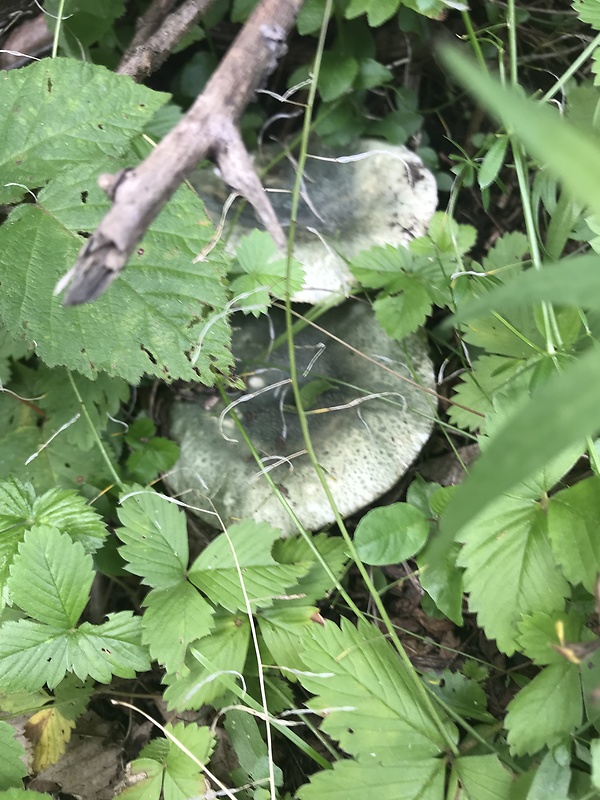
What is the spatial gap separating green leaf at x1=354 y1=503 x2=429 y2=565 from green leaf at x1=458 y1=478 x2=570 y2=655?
23 cm

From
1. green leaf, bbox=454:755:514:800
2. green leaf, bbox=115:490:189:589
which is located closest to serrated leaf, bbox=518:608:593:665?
green leaf, bbox=454:755:514:800

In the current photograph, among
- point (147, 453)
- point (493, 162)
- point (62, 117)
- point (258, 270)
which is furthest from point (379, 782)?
point (62, 117)

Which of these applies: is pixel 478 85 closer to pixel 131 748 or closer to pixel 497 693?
pixel 497 693

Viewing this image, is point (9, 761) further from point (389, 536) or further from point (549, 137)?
point (549, 137)

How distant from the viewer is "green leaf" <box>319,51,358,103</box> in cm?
175

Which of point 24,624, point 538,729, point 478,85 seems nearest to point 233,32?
point 478,85

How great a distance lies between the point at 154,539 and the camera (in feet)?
4.49

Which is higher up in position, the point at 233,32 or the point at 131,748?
the point at 233,32

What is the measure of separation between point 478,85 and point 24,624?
4.64ft

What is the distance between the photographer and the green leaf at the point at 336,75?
5.73ft

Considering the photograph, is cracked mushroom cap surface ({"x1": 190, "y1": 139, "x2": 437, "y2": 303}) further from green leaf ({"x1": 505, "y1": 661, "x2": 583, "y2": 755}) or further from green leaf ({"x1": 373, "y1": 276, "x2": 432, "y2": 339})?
green leaf ({"x1": 505, "y1": 661, "x2": 583, "y2": 755})

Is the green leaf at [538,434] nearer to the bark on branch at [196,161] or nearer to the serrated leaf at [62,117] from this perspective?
the bark on branch at [196,161]

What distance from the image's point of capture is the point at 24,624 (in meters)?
1.28

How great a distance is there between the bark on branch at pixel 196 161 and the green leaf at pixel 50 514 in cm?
86
